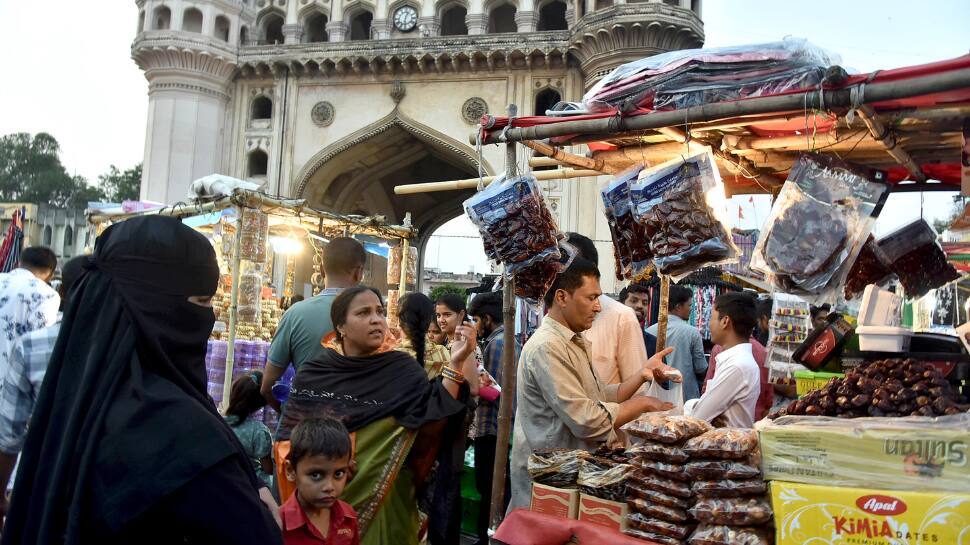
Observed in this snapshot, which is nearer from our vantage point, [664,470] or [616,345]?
[664,470]

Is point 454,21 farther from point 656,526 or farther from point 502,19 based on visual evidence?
point 656,526

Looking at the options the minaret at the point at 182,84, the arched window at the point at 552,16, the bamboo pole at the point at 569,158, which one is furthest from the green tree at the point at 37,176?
the bamboo pole at the point at 569,158

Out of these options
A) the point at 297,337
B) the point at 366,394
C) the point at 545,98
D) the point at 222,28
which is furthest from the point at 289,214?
the point at 222,28

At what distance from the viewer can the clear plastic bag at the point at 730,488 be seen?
2133 millimetres

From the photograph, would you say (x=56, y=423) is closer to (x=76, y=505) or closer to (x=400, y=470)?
(x=76, y=505)

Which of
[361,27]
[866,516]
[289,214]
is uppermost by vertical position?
[361,27]

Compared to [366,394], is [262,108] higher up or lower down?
higher up

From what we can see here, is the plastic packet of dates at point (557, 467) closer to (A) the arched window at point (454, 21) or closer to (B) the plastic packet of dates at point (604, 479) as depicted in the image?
(B) the plastic packet of dates at point (604, 479)

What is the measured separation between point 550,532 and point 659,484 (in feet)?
1.27

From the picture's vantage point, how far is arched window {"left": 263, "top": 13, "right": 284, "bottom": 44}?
59.3ft

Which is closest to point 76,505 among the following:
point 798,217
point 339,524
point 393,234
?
point 339,524

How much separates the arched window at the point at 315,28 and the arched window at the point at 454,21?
2775mm

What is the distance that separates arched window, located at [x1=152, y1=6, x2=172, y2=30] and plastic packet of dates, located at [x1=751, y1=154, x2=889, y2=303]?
16919mm

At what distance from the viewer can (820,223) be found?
2.45 meters
